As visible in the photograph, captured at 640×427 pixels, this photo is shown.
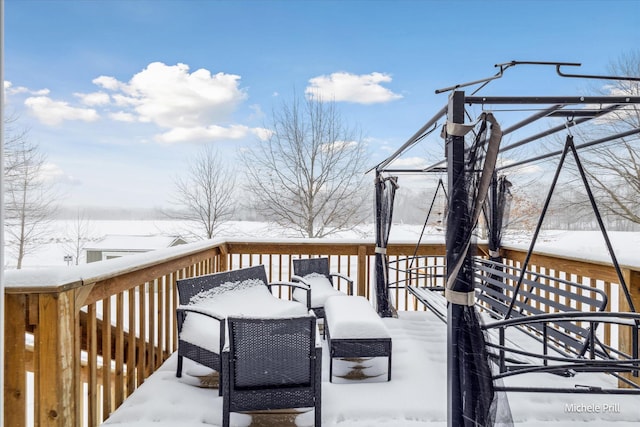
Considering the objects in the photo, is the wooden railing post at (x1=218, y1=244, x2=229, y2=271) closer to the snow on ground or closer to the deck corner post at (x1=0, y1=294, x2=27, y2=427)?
the deck corner post at (x1=0, y1=294, x2=27, y2=427)

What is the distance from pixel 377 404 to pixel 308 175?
10435 mm

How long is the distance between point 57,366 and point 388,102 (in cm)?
1314

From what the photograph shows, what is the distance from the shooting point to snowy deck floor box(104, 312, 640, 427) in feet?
7.36

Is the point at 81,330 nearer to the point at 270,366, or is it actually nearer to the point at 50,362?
the point at 50,362

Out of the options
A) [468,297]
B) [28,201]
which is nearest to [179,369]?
[468,297]

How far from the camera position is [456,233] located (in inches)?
70.5

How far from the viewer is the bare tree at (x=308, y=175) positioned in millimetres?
12242

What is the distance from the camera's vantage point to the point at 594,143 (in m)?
2.67

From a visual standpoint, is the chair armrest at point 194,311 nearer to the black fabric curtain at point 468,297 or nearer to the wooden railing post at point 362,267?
the black fabric curtain at point 468,297

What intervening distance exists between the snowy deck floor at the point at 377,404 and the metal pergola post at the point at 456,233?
0.55 metres

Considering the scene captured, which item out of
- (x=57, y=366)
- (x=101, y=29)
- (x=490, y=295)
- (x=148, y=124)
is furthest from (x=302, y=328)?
(x=148, y=124)

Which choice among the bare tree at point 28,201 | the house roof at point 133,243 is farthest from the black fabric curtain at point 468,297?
the bare tree at point 28,201

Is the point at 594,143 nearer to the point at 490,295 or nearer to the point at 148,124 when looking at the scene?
the point at 490,295

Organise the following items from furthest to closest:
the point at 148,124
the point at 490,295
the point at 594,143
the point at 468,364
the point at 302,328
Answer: the point at 148,124, the point at 490,295, the point at 594,143, the point at 302,328, the point at 468,364
